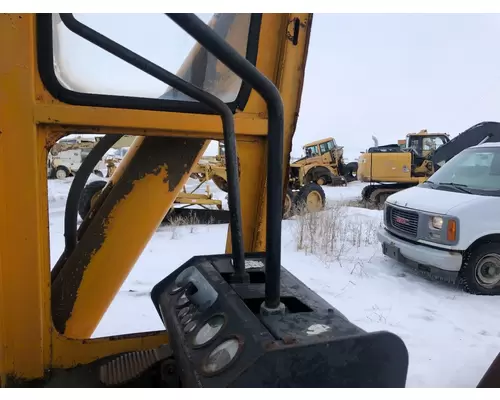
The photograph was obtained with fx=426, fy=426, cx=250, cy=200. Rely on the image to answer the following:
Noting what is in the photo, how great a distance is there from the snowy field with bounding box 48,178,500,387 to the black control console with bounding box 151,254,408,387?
1.98 m

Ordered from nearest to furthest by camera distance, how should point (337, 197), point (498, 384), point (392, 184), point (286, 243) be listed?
point (498, 384), point (286, 243), point (392, 184), point (337, 197)

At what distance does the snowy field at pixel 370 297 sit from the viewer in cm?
310

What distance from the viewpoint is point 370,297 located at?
4.31m

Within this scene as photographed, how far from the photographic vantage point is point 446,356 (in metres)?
3.08

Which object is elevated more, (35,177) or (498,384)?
(35,177)

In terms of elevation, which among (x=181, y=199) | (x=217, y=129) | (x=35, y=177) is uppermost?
(x=217, y=129)

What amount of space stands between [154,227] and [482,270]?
4.09m

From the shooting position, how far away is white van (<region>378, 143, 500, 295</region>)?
448cm

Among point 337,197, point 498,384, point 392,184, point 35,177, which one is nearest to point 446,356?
point 498,384

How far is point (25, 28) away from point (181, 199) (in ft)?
24.0

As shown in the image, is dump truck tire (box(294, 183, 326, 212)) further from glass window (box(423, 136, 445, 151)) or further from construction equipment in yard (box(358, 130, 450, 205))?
glass window (box(423, 136, 445, 151))

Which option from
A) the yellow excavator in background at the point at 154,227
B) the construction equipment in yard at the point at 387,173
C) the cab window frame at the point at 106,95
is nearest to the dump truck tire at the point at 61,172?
the construction equipment in yard at the point at 387,173

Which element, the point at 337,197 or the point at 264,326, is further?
the point at 337,197

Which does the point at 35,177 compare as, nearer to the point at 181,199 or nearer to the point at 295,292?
the point at 295,292
